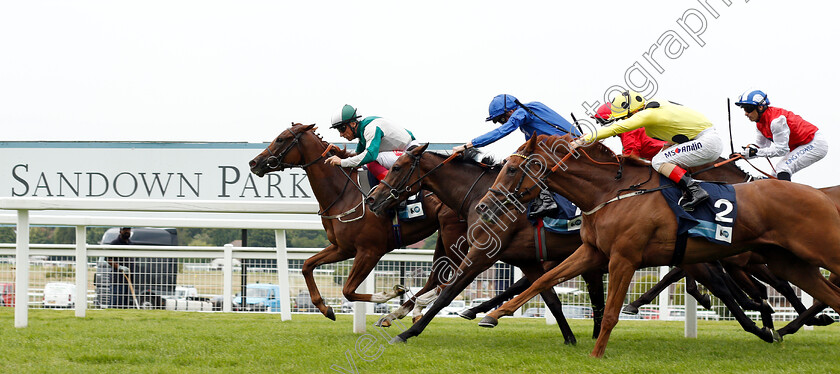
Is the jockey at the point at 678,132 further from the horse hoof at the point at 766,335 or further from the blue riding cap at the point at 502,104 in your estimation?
the horse hoof at the point at 766,335

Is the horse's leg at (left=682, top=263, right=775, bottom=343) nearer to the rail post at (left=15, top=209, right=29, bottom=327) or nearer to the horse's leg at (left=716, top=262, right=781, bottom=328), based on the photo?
the horse's leg at (left=716, top=262, right=781, bottom=328)

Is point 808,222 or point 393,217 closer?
point 808,222

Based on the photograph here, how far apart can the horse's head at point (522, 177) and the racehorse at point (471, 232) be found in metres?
0.56

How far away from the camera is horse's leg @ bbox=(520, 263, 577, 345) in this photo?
647 cm

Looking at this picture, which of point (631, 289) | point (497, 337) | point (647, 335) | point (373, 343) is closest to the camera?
point (373, 343)

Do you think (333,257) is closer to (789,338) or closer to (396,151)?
(396,151)

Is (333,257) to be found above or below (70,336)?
above

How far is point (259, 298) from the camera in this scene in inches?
381

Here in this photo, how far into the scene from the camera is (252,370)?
15.6 ft

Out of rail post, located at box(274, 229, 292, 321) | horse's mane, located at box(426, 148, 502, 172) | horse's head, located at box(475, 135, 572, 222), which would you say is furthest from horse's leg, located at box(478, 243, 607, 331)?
rail post, located at box(274, 229, 292, 321)

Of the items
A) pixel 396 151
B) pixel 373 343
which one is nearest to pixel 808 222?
pixel 373 343

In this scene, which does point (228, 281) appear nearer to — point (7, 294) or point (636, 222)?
point (7, 294)

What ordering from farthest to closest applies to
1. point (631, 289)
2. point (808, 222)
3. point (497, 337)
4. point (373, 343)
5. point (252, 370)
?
point (631, 289) → point (497, 337) → point (373, 343) → point (808, 222) → point (252, 370)

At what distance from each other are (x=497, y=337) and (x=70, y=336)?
3.35 meters
